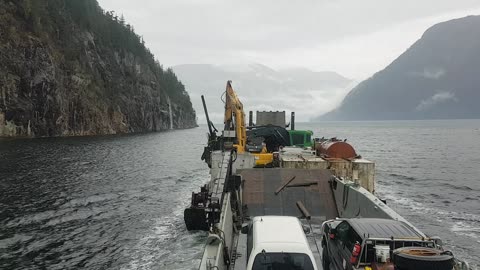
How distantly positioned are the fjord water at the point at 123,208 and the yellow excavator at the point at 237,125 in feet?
20.9

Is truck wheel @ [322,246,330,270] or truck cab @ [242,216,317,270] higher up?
truck cab @ [242,216,317,270]

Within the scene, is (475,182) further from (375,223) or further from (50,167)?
(50,167)

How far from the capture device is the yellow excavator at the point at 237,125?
33.2 m

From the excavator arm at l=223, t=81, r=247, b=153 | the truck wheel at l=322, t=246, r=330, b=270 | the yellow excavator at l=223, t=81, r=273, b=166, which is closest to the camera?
the truck wheel at l=322, t=246, r=330, b=270

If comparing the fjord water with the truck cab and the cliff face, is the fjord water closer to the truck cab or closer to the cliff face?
the truck cab

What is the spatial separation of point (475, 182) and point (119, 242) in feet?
125

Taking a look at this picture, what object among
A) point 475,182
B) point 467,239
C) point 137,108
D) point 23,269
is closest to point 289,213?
point 467,239

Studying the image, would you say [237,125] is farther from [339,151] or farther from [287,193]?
[287,193]

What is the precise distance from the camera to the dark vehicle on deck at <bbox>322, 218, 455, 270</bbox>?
29.2ft

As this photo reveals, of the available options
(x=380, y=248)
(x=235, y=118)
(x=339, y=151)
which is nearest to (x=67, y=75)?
(x=235, y=118)

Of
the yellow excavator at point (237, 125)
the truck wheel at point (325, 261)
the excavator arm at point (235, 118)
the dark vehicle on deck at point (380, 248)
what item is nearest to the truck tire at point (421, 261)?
the dark vehicle on deck at point (380, 248)

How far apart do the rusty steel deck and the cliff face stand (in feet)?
214

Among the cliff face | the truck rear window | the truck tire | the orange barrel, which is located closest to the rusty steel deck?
the orange barrel

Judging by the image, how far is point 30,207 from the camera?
86.9 ft
